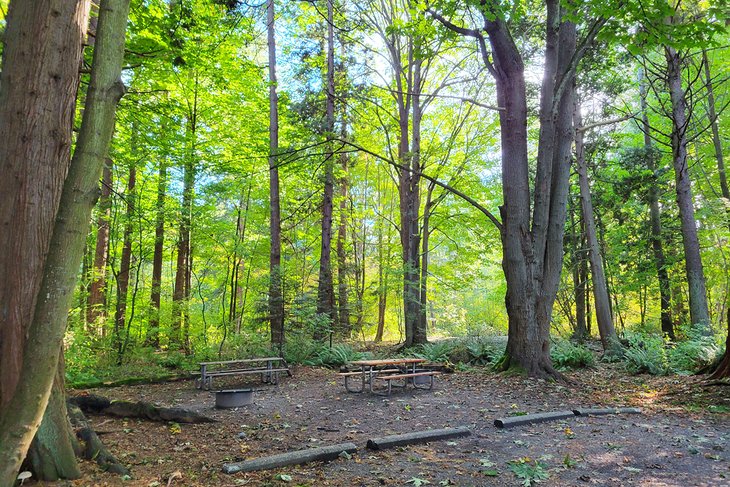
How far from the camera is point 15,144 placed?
3.16 meters

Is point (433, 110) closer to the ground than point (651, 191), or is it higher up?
higher up

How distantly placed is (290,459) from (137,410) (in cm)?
270

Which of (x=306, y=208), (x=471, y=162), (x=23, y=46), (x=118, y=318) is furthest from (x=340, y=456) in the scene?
(x=471, y=162)

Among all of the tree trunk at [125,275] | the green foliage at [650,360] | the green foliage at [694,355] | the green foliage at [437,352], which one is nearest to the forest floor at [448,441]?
the green foliage at [694,355]

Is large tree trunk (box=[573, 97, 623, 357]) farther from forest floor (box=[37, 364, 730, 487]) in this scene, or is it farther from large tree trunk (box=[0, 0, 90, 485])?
large tree trunk (box=[0, 0, 90, 485])

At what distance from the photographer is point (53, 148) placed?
10.8 feet

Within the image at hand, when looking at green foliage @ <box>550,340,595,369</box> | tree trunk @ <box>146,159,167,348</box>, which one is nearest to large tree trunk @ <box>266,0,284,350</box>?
tree trunk @ <box>146,159,167,348</box>

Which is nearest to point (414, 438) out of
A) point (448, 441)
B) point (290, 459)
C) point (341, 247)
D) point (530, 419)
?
point (448, 441)

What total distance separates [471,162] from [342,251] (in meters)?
6.24

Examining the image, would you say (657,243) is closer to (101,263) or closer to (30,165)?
A: (30,165)

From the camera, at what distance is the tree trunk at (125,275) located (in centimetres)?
1033

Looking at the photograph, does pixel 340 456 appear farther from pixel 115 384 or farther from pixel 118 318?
pixel 118 318

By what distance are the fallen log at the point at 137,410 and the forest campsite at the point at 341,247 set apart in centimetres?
4

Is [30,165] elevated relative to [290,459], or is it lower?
elevated
